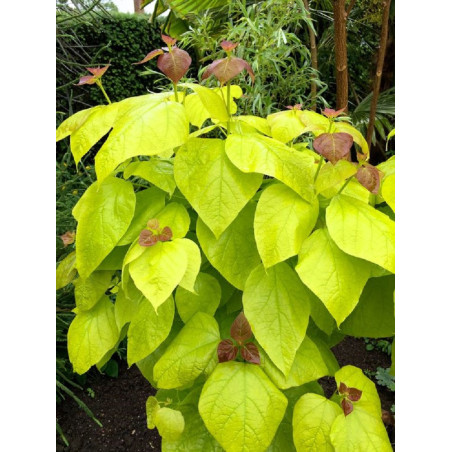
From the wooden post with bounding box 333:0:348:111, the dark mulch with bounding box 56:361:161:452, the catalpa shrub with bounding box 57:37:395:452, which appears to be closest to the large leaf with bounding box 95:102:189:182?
the catalpa shrub with bounding box 57:37:395:452

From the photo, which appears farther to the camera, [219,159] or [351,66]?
[351,66]

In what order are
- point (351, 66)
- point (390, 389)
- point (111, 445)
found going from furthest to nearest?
point (351, 66) → point (390, 389) → point (111, 445)

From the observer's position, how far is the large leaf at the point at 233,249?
25.6 inches

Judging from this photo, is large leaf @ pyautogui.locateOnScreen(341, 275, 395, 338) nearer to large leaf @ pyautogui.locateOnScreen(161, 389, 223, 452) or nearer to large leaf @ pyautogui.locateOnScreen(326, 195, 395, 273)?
large leaf @ pyautogui.locateOnScreen(326, 195, 395, 273)

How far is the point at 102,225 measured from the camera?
66 cm

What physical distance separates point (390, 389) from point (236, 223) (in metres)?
1.53

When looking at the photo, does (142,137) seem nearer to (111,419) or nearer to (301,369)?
(301,369)

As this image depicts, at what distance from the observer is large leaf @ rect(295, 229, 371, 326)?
57 centimetres

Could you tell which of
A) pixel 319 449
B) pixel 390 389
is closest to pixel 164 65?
pixel 319 449

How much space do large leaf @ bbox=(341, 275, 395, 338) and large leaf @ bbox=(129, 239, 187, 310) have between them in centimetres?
34

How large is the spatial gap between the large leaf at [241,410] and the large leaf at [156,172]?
281mm

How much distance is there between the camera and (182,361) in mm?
654

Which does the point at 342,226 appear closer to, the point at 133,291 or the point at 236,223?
the point at 236,223

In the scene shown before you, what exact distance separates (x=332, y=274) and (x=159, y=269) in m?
0.22
